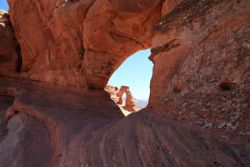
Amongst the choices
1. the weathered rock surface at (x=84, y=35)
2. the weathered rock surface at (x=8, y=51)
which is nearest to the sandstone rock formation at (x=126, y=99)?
the weathered rock surface at (x=8, y=51)

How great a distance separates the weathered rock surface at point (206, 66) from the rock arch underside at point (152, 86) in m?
0.02

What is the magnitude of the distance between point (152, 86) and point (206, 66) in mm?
1536

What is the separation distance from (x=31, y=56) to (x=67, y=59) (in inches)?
115

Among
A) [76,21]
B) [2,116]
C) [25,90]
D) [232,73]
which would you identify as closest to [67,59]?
[76,21]

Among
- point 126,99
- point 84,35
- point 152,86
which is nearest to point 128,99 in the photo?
point 126,99

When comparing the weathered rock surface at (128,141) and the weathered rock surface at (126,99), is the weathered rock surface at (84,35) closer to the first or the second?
the weathered rock surface at (128,141)

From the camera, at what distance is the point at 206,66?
3379 mm

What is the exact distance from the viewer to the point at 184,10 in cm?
416

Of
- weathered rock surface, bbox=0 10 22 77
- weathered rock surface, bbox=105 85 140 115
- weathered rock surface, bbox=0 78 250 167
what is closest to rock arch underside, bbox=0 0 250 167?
weathered rock surface, bbox=0 78 250 167

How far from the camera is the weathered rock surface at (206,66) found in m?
2.79

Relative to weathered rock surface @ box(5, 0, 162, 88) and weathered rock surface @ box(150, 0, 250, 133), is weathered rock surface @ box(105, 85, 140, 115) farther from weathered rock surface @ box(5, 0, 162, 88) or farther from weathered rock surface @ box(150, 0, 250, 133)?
weathered rock surface @ box(150, 0, 250, 133)

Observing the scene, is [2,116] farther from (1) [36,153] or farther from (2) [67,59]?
(1) [36,153]

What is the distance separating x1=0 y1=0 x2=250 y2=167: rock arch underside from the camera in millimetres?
2783

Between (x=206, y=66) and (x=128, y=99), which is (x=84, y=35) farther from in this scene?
(x=128, y=99)
